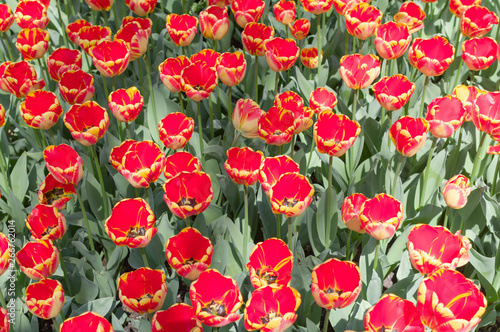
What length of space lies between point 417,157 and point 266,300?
1.23 meters

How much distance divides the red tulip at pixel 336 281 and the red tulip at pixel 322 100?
2.57ft

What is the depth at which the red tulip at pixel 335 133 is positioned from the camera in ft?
4.94

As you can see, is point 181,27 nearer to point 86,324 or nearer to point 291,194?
point 291,194

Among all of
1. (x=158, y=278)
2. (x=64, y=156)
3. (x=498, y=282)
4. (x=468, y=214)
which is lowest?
(x=498, y=282)

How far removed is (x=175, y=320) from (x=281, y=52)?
1.22m

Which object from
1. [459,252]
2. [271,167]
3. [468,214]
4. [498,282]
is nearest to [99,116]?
[271,167]

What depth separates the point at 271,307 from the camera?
1.17 metres

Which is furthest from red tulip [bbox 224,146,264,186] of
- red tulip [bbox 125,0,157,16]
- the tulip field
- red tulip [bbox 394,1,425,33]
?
red tulip [bbox 394,1,425,33]

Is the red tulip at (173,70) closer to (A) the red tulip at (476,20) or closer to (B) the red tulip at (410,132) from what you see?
(B) the red tulip at (410,132)

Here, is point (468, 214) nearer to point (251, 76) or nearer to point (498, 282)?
point (498, 282)

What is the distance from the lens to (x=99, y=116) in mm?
1788

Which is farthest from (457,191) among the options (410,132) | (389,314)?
(389,314)

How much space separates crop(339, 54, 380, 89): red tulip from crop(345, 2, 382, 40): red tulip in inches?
10.5

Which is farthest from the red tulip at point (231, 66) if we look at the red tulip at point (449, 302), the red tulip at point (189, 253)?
the red tulip at point (449, 302)
